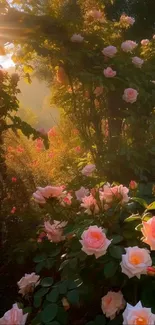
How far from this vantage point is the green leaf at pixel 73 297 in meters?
1.21

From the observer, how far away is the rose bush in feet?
3.81

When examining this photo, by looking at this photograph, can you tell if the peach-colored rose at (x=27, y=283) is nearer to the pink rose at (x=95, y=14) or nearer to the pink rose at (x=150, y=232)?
the pink rose at (x=150, y=232)

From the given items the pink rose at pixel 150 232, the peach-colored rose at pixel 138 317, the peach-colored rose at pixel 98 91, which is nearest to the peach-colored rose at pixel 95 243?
the pink rose at pixel 150 232

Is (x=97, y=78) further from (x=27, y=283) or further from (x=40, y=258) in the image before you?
(x=27, y=283)

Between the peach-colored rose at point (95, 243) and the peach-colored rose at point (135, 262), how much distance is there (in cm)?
10

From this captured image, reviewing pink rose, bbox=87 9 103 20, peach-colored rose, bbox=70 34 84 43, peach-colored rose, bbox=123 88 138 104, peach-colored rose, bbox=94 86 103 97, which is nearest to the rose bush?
peach-colored rose, bbox=123 88 138 104

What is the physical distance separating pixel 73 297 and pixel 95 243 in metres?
0.24

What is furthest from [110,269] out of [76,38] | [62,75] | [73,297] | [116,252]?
[62,75]

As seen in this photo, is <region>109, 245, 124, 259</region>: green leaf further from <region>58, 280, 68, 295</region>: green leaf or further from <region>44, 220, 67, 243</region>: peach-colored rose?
<region>44, 220, 67, 243</region>: peach-colored rose

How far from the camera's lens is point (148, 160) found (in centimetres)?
367

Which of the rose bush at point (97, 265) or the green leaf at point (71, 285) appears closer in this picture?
the rose bush at point (97, 265)

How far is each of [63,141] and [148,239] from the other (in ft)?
19.9

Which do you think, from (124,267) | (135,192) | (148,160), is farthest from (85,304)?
(148,160)

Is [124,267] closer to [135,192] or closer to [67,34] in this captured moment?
[135,192]
